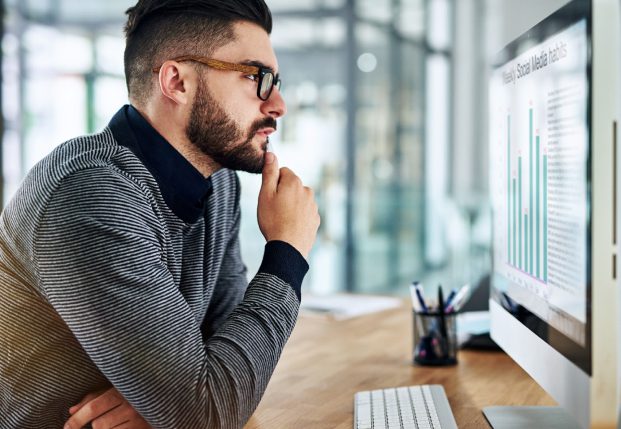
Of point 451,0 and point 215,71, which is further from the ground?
point 451,0

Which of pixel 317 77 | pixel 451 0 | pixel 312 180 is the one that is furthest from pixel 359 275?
pixel 451 0

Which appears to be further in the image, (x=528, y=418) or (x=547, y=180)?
(x=528, y=418)

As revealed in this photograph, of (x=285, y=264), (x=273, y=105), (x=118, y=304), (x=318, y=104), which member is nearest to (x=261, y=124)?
(x=273, y=105)

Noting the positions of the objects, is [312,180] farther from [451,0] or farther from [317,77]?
[451,0]

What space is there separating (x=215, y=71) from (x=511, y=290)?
60 centimetres

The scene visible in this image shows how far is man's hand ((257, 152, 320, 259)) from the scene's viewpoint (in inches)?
49.8

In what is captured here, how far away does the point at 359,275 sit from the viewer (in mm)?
5699

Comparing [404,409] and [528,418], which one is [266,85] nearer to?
[404,409]

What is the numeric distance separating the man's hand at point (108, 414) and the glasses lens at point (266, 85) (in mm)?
527

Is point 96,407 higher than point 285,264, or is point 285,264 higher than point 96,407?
point 285,264

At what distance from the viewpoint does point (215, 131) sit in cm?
133

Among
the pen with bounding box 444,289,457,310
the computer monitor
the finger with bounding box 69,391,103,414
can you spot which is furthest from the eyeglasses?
the pen with bounding box 444,289,457,310

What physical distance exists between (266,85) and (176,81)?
147 millimetres

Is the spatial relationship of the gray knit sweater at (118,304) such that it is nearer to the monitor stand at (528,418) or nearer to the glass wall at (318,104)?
the monitor stand at (528,418)
